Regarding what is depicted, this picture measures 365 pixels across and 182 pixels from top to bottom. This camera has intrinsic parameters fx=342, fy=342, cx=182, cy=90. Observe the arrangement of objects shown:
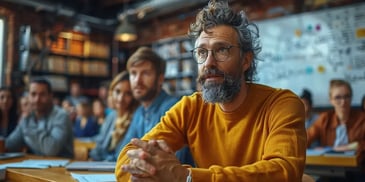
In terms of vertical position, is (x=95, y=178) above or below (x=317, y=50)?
below

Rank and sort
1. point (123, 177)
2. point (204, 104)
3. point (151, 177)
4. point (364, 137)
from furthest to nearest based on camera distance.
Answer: point (364, 137) → point (204, 104) → point (123, 177) → point (151, 177)

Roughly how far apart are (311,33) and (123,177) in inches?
168

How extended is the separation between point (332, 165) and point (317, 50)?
8.70ft

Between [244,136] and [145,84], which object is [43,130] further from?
[244,136]

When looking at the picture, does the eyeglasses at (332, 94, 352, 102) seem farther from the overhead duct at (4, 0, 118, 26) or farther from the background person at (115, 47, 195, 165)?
the overhead duct at (4, 0, 118, 26)

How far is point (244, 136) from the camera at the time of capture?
119cm

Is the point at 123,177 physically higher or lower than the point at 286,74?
lower

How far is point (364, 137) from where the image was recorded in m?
2.90

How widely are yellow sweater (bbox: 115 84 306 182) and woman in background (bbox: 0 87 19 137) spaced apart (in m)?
2.60

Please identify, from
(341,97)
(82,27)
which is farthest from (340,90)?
(82,27)

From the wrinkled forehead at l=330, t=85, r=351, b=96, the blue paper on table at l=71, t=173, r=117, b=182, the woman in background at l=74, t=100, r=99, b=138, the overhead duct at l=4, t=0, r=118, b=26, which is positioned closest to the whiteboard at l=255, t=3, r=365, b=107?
the wrinkled forehead at l=330, t=85, r=351, b=96

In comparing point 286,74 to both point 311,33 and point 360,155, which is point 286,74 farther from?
point 360,155

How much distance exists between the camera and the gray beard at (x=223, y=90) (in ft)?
3.99

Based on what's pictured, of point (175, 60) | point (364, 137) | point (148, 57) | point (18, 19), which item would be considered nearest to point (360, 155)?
point (364, 137)
